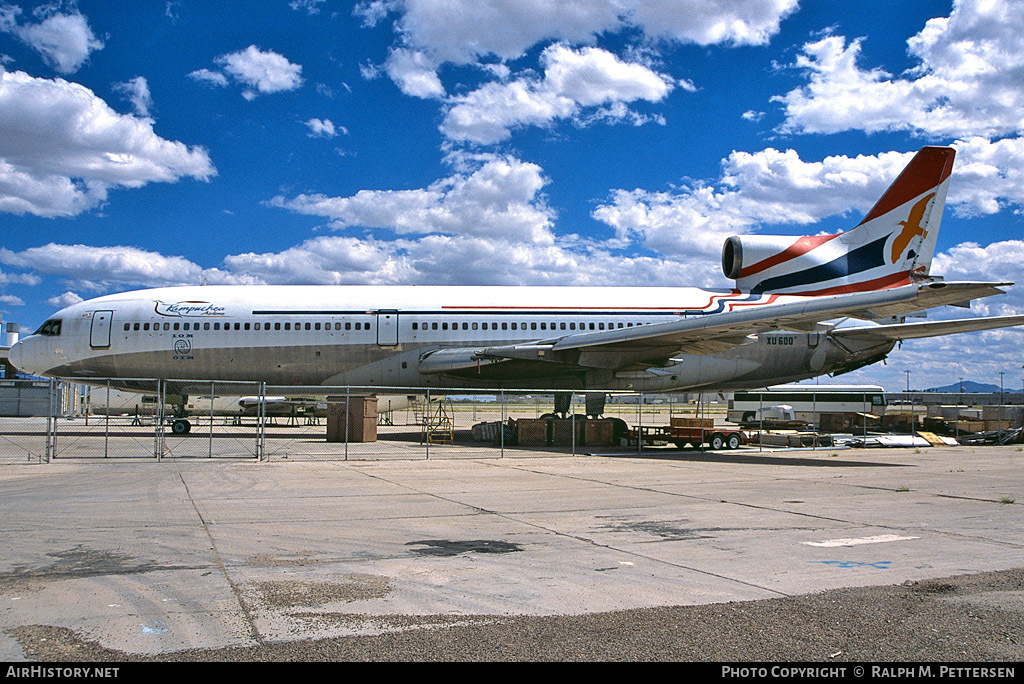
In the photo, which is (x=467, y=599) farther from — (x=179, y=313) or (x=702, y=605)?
(x=179, y=313)

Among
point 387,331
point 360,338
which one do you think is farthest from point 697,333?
point 360,338

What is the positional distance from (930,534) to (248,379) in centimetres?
1932

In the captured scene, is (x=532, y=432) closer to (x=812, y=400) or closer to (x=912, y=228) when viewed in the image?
(x=912, y=228)

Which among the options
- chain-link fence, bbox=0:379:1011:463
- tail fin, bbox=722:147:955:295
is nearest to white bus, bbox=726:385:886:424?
chain-link fence, bbox=0:379:1011:463

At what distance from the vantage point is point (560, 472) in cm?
1475

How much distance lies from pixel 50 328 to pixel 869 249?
2582cm

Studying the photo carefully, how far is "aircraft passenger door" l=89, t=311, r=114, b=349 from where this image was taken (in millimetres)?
22094

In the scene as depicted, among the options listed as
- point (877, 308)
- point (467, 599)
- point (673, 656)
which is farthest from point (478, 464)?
point (673, 656)

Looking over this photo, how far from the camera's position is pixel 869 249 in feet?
76.9

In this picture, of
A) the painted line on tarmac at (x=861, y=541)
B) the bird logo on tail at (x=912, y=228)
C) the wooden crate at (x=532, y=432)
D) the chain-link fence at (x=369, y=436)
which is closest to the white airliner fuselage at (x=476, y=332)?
the bird logo on tail at (x=912, y=228)

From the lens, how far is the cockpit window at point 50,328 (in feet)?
74.0

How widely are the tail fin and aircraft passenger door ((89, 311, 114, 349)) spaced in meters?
19.7

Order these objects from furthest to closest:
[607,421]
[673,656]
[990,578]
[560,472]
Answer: [607,421]
[560,472]
[990,578]
[673,656]

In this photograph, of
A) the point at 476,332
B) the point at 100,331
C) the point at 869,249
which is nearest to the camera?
the point at 100,331
